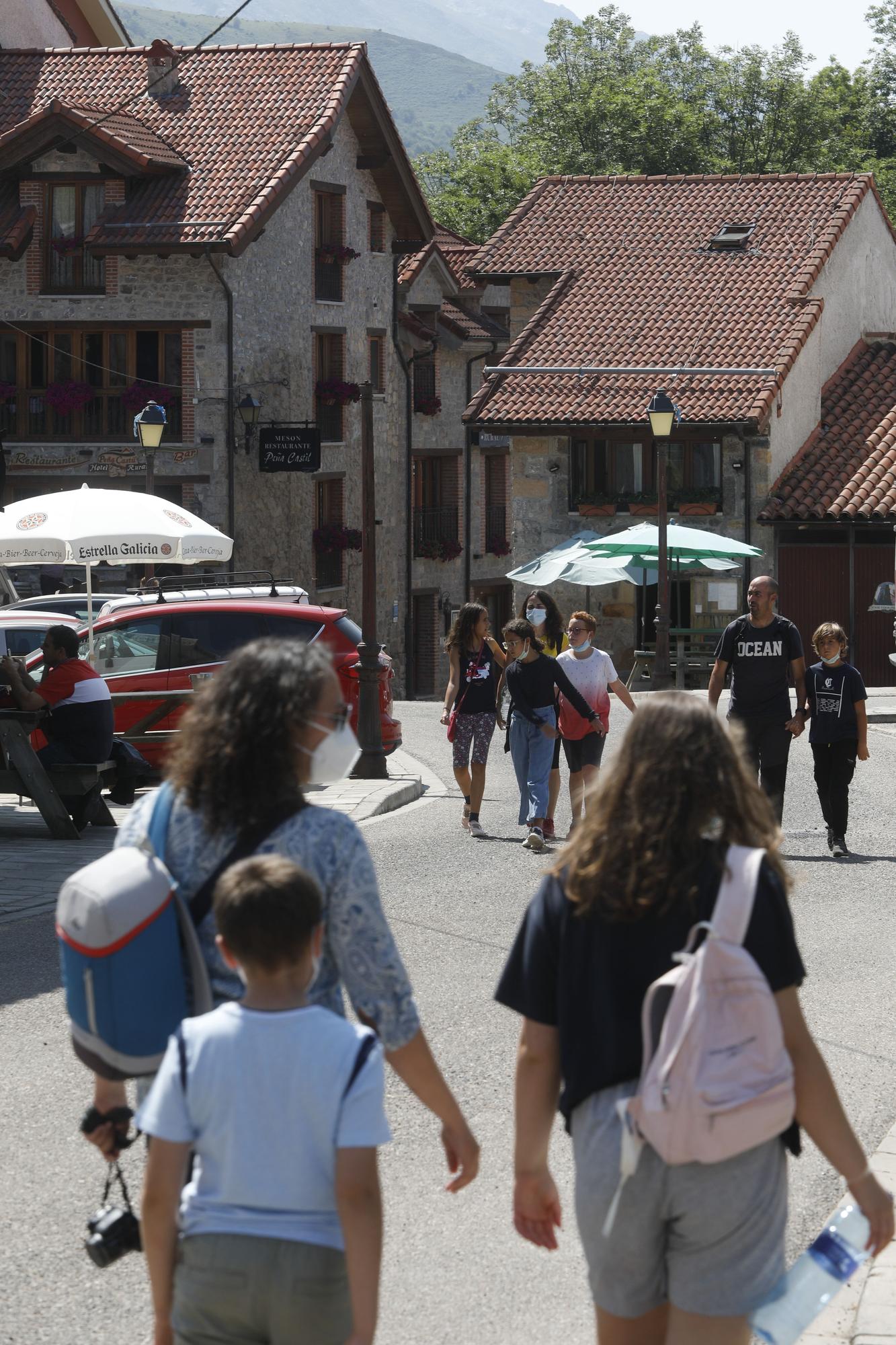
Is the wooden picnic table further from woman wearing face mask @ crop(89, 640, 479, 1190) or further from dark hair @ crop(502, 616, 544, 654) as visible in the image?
woman wearing face mask @ crop(89, 640, 479, 1190)

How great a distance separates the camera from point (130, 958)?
11.4ft

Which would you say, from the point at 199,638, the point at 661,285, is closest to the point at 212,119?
the point at 661,285

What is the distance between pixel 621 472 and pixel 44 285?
11.7m

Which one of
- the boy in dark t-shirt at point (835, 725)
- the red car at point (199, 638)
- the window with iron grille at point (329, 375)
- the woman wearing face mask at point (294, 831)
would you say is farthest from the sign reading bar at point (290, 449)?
the woman wearing face mask at point (294, 831)

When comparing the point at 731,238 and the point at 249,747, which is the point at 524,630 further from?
→ the point at 731,238

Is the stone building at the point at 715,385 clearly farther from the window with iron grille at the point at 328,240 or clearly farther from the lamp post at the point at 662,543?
the lamp post at the point at 662,543

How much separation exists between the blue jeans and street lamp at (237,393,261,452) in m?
21.8

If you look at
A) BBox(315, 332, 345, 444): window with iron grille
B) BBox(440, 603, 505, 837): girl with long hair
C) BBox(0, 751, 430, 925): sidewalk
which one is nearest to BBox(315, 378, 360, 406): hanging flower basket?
BBox(315, 332, 345, 444): window with iron grille

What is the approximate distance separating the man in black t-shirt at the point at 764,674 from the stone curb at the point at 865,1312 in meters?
7.49

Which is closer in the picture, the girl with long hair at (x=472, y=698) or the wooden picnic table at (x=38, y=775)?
the wooden picnic table at (x=38, y=775)

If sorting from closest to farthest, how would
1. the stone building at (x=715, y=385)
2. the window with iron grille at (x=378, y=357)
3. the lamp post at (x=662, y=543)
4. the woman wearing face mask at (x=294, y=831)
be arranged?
the woman wearing face mask at (x=294, y=831)
the lamp post at (x=662, y=543)
the stone building at (x=715, y=385)
the window with iron grille at (x=378, y=357)

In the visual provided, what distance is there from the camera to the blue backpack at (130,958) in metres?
3.47

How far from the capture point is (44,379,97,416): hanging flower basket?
114 ft

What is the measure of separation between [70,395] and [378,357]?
30.7 feet
